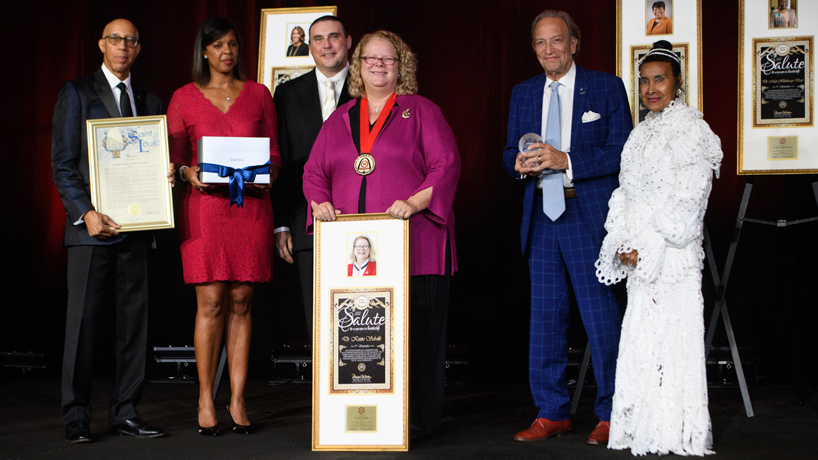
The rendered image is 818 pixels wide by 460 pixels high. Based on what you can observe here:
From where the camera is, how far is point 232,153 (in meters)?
2.69

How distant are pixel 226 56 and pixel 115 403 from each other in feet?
5.16

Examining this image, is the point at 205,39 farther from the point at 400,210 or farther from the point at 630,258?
the point at 630,258

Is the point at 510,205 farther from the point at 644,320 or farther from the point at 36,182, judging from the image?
the point at 36,182

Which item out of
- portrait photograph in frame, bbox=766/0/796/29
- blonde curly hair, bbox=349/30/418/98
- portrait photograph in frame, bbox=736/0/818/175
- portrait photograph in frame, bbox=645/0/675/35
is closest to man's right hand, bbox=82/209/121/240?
blonde curly hair, bbox=349/30/418/98

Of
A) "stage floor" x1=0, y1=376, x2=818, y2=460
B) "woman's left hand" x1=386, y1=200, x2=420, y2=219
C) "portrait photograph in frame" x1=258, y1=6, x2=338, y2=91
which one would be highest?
"portrait photograph in frame" x1=258, y1=6, x2=338, y2=91

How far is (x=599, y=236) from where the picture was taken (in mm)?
2721

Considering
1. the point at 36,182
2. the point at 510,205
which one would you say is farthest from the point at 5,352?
the point at 510,205

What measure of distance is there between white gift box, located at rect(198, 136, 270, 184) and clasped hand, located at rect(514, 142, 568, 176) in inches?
41.6

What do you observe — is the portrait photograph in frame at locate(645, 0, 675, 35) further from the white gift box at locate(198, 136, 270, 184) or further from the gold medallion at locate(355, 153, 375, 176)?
the white gift box at locate(198, 136, 270, 184)

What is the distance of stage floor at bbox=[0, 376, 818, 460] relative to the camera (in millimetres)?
2508

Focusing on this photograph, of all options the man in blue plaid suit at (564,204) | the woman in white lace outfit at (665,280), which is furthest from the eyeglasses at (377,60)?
the woman in white lace outfit at (665,280)

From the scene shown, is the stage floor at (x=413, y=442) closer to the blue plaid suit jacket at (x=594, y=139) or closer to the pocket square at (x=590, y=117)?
the blue plaid suit jacket at (x=594, y=139)

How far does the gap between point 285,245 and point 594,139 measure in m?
1.45

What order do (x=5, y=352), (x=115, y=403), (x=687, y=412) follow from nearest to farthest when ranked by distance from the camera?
(x=687, y=412)
(x=115, y=403)
(x=5, y=352)
